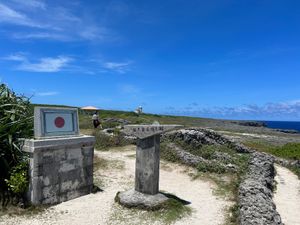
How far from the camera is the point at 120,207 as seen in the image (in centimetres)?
1105

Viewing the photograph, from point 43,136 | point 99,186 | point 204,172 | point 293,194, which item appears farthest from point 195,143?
point 43,136

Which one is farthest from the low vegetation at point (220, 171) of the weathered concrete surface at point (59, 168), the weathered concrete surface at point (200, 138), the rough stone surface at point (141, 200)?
the weathered concrete surface at point (59, 168)

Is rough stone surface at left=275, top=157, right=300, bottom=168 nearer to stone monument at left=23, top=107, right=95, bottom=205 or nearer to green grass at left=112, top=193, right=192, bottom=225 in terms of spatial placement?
green grass at left=112, top=193, right=192, bottom=225

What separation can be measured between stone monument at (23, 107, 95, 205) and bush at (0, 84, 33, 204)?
2.13 ft

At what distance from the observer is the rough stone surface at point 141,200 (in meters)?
10.8

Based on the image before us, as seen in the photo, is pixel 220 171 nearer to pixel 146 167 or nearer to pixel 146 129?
pixel 146 167

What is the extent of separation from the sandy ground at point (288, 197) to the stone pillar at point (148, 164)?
4253 mm

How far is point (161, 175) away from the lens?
16.1m

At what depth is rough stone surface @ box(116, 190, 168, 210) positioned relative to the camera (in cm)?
1080

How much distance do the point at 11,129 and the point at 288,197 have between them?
426 inches

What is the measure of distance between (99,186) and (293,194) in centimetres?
797

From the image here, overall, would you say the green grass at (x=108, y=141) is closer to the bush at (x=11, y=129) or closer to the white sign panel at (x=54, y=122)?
the bush at (x=11, y=129)

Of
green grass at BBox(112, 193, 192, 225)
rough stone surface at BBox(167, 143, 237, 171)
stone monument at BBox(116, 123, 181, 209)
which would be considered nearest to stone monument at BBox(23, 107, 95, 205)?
stone monument at BBox(116, 123, 181, 209)

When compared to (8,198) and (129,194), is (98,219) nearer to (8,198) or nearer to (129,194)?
(129,194)
